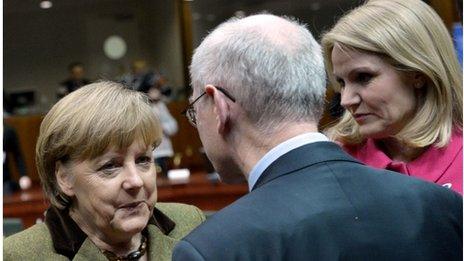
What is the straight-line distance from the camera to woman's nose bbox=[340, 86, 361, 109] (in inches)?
77.4

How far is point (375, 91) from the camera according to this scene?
1.95m

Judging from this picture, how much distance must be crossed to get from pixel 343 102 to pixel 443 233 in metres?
0.61

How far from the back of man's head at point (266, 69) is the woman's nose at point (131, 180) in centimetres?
56

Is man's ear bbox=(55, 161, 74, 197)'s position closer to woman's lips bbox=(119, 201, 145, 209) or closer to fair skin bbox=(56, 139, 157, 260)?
fair skin bbox=(56, 139, 157, 260)

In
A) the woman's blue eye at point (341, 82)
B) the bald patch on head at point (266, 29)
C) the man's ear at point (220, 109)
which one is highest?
the bald patch on head at point (266, 29)

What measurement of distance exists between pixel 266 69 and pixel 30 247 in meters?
0.83

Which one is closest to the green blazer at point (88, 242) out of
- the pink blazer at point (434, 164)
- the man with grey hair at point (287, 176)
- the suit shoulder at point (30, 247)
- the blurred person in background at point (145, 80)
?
the suit shoulder at point (30, 247)

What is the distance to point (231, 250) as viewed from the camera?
4.12ft

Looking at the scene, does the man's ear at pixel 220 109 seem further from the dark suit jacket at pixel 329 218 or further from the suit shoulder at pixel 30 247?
the suit shoulder at pixel 30 247

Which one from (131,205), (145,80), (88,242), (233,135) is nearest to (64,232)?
(88,242)

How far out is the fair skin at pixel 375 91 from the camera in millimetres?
1951

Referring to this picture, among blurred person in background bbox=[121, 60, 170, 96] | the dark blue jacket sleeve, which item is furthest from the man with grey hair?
blurred person in background bbox=[121, 60, 170, 96]

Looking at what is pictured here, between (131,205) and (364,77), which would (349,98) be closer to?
(364,77)

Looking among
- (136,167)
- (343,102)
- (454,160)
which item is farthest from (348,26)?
(136,167)
